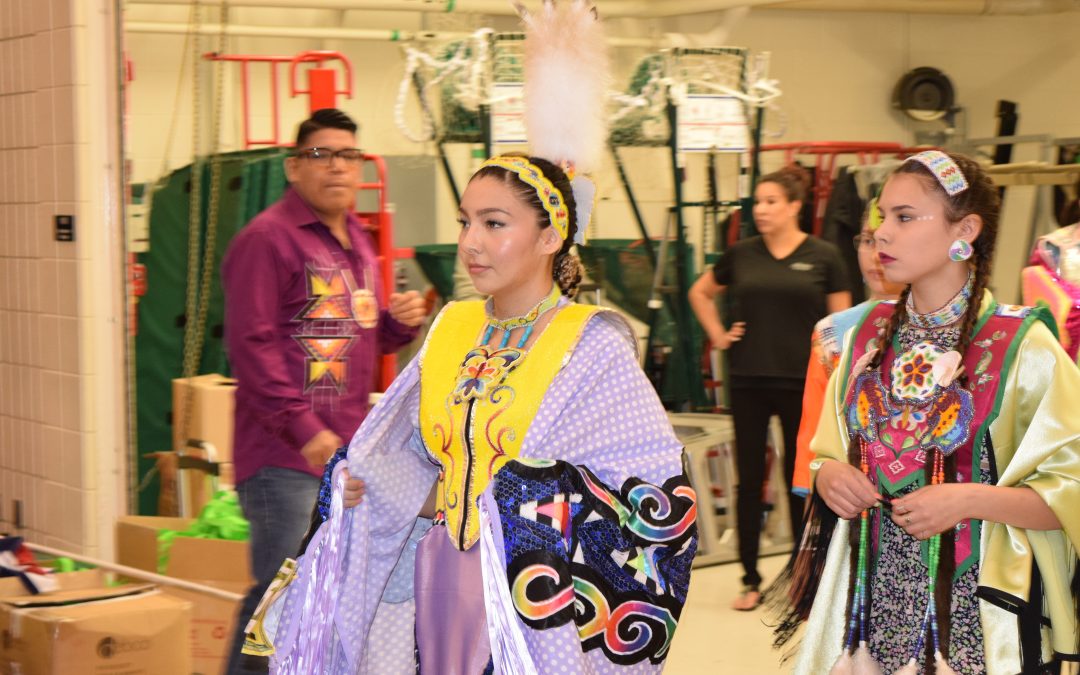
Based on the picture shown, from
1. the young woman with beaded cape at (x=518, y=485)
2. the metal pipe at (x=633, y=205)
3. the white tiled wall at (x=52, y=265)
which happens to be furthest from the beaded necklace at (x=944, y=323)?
the metal pipe at (x=633, y=205)

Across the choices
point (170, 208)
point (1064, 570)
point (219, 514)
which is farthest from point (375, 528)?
point (170, 208)

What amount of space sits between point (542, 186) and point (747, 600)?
9.86 feet

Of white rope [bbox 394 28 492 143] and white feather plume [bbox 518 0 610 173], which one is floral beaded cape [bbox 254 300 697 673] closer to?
white feather plume [bbox 518 0 610 173]

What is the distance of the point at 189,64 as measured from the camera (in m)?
4.91

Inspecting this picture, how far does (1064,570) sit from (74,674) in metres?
2.43

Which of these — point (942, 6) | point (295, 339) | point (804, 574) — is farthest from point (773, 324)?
point (942, 6)

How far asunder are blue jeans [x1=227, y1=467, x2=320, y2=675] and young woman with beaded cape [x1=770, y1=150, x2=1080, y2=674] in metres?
1.23

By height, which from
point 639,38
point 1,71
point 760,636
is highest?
point 639,38

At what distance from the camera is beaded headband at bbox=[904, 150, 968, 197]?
6.57 feet

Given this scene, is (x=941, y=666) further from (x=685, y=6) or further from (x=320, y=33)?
(x=685, y=6)

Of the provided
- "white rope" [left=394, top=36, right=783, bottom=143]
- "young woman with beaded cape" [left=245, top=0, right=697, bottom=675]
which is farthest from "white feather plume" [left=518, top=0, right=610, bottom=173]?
"white rope" [left=394, top=36, right=783, bottom=143]

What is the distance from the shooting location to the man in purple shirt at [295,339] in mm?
2906

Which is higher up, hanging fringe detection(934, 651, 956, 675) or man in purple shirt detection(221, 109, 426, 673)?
man in purple shirt detection(221, 109, 426, 673)

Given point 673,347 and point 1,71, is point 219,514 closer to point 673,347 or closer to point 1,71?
point 1,71
